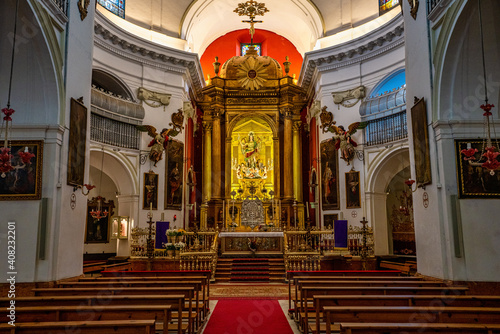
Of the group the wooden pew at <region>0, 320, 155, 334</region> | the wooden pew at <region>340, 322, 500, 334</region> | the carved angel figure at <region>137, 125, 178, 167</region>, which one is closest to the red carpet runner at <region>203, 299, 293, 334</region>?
the wooden pew at <region>0, 320, 155, 334</region>

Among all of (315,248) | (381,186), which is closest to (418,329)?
(315,248)

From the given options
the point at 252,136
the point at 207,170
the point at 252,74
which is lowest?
the point at 207,170

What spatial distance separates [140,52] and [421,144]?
1225 cm

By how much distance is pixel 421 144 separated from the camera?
8945mm

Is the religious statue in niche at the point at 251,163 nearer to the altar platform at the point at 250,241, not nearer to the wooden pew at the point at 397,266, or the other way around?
the altar platform at the point at 250,241

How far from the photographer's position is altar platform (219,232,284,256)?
50.3 feet

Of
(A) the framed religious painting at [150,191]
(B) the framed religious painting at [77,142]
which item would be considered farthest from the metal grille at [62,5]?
(A) the framed religious painting at [150,191]

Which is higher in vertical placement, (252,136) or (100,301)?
(252,136)

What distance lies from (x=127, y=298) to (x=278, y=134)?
653 inches

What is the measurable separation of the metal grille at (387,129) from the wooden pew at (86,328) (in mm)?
12839

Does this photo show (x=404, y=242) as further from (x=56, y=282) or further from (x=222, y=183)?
(x=56, y=282)

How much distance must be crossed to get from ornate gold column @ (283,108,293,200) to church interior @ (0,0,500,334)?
0.07 metres

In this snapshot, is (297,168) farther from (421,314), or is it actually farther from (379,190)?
(421,314)

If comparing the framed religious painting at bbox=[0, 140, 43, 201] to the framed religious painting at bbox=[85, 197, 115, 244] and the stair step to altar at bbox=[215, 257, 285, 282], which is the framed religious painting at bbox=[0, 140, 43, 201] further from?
the framed religious painting at bbox=[85, 197, 115, 244]
